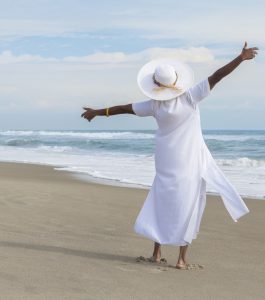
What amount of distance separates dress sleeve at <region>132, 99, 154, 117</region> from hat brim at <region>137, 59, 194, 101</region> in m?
0.14

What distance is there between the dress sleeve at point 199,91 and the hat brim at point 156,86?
0.22 feet

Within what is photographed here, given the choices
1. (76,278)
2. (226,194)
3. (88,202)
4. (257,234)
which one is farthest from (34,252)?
(88,202)

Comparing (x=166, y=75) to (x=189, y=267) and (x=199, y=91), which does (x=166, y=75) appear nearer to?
(x=199, y=91)

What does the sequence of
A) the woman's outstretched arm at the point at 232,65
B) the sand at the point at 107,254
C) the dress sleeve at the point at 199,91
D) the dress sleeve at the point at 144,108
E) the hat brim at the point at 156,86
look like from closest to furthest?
1. the sand at the point at 107,254
2. the woman's outstretched arm at the point at 232,65
3. the dress sleeve at the point at 199,91
4. the hat brim at the point at 156,86
5. the dress sleeve at the point at 144,108

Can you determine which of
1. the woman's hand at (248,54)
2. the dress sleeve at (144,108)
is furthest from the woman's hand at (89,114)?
the woman's hand at (248,54)

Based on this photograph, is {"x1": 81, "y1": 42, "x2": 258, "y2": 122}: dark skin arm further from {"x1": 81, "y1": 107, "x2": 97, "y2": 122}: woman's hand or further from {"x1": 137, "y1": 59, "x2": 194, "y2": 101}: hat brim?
{"x1": 137, "y1": 59, "x2": 194, "y2": 101}: hat brim

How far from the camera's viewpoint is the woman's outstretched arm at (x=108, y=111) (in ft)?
17.5

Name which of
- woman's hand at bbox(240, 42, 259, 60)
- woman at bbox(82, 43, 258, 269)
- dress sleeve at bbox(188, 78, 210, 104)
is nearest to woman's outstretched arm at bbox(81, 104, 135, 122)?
woman at bbox(82, 43, 258, 269)

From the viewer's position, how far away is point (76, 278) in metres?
4.66

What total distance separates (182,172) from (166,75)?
820 mm

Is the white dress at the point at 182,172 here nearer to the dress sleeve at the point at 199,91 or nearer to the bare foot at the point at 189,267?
the dress sleeve at the point at 199,91

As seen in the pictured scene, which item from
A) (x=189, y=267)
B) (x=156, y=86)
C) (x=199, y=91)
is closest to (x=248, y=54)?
(x=199, y=91)

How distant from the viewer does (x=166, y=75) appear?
5113mm

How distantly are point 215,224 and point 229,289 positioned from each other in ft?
10.7
